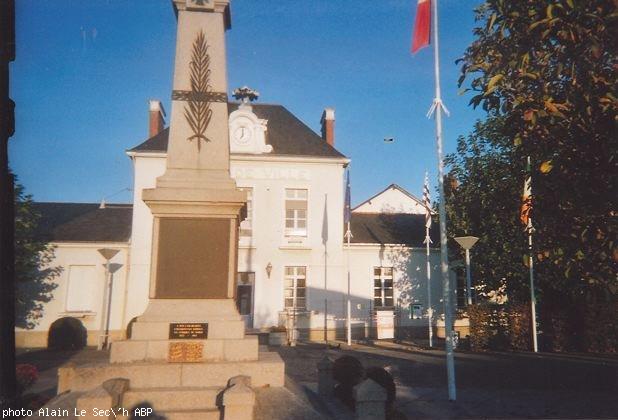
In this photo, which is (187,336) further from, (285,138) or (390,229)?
(390,229)

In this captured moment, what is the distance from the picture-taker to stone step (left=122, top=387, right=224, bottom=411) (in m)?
6.43

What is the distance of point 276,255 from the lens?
75.6 ft

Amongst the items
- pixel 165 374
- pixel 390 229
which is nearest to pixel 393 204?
pixel 390 229

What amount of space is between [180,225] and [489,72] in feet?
18.7

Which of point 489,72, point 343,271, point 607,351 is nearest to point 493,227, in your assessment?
point 607,351

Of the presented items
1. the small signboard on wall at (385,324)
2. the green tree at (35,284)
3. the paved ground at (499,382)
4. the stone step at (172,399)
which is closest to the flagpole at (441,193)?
the paved ground at (499,382)

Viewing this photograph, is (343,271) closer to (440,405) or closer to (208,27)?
(440,405)

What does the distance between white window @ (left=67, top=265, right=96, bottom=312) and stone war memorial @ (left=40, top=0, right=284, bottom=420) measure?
16180mm

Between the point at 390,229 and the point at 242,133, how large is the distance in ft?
33.6

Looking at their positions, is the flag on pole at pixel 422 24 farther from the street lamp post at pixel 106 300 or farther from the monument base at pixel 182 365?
the street lamp post at pixel 106 300

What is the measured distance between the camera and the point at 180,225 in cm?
795

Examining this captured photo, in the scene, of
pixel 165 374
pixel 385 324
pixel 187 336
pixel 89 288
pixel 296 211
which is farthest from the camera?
pixel 296 211

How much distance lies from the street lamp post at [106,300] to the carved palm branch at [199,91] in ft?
41.6

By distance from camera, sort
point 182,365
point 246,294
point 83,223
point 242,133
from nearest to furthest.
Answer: point 182,365 < point 242,133 < point 83,223 < point 246,294
